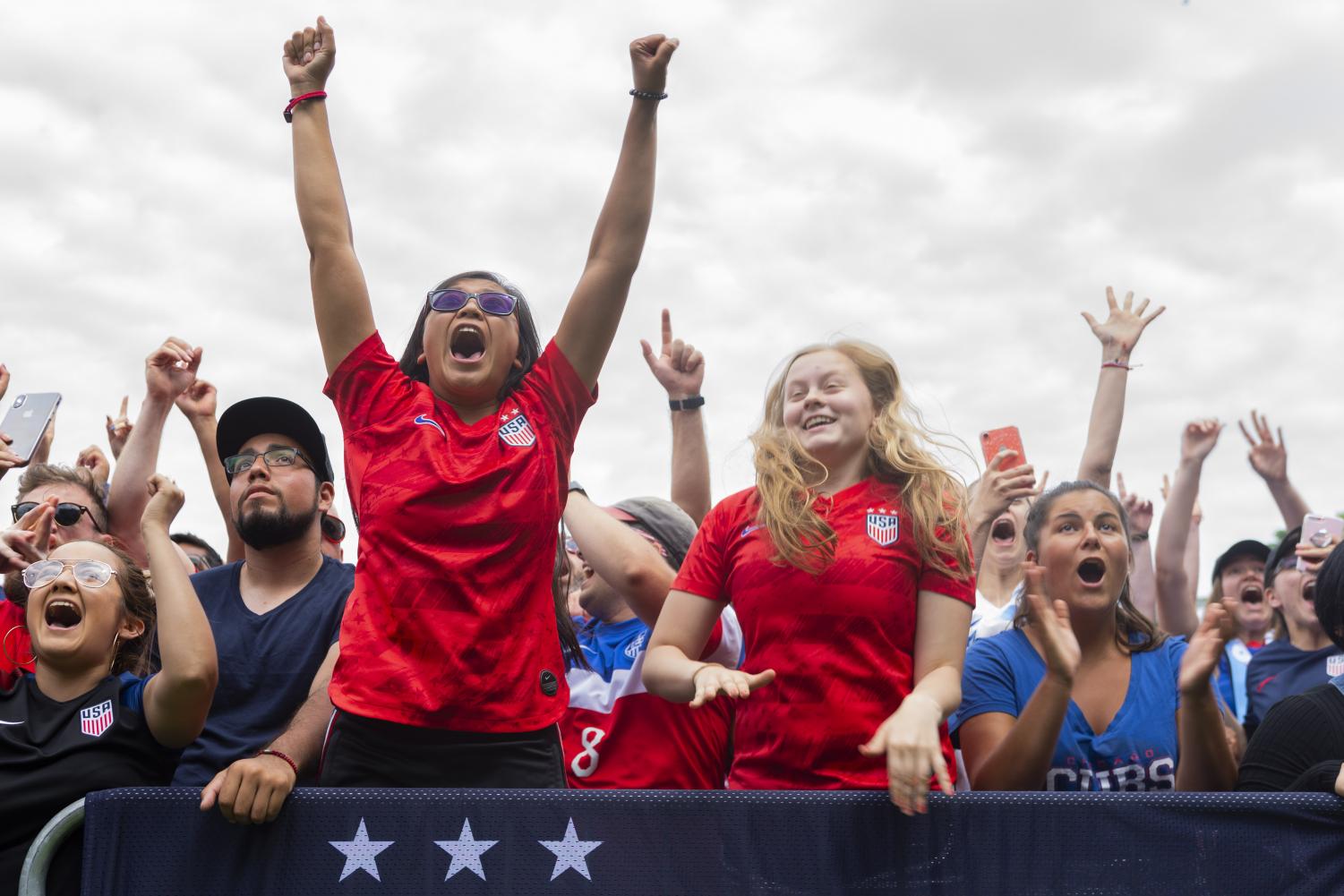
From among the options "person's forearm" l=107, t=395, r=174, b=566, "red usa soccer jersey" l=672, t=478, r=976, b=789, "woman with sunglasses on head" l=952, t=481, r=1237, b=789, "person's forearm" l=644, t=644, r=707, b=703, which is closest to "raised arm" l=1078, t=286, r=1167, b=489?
"woman with sunglasses on head" l=952, t=481, r=1237, b=789

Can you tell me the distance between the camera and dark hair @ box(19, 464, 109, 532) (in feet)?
15.3

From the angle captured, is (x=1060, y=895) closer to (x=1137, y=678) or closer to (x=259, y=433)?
(x=1137, y=678)

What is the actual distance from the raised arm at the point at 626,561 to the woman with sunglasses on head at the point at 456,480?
304 millimetres

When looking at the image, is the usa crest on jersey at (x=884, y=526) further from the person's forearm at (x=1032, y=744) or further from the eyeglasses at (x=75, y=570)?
the eyeglasses at (x=75, y=570)

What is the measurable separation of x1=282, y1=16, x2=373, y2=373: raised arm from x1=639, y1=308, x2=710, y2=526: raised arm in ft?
4.59

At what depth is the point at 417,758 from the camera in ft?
8.57

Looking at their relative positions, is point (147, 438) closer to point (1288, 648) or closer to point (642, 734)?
point (642, 734)

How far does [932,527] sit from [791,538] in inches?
13.0

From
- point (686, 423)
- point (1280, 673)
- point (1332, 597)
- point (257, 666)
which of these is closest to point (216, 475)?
point (257, 666)

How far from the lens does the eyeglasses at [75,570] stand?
3183 millimetres

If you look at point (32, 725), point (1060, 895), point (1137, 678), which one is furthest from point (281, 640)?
point (1137, 678)

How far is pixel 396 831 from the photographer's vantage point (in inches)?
92.2

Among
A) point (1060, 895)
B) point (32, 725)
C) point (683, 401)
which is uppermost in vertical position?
point (683, 401)

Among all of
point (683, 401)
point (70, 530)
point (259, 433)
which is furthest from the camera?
point (70, 530)
